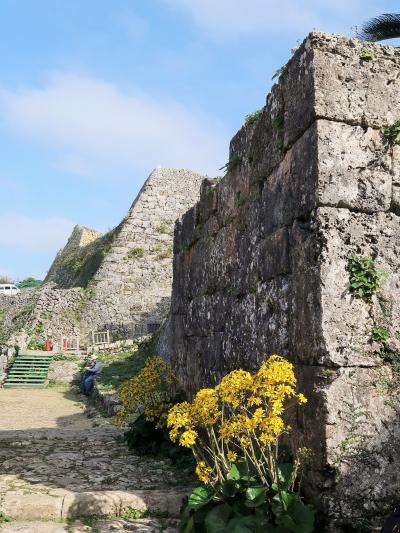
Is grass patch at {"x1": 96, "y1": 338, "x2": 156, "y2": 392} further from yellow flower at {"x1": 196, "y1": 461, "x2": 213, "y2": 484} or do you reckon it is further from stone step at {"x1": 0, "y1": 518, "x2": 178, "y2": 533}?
yellow flower at {"x1": 196, "y1": 461, "x2": 213, "y2": 484}

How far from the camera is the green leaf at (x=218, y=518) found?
300cm

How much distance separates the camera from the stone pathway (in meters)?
A: 3.80

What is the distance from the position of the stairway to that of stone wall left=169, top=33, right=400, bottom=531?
48.0ft

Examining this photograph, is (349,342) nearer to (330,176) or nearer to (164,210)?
(330,176)

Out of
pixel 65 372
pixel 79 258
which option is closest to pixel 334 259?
pixel 65 372

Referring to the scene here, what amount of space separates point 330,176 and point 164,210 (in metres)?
25.0

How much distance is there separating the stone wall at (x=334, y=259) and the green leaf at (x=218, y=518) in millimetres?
535

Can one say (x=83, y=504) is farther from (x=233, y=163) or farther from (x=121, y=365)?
(x=121, y=365)

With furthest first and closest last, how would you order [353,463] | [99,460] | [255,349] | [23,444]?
1. [23,444]
2. [99,460]
3. [255,349]
4. [353,463]

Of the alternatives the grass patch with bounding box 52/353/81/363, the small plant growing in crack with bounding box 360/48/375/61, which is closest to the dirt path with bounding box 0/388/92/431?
the grass patch with bounding box 52/353/81/363

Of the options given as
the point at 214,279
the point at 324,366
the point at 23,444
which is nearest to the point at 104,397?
the point at 23,444

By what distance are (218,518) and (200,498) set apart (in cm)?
28

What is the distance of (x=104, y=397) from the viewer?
12250mm

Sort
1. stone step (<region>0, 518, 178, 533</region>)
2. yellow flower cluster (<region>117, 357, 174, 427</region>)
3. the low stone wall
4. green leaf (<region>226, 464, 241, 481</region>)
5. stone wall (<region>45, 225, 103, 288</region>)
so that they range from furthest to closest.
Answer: stone wall (<region>45, 225, 103, 288</region>) < the low stone wall < yellow flower cluster (<region>117, 357, 174, 427</region>) < stone step (<region>0, 518, 178, 533</region>) < green leaf (<region>226, 464, 241, 481</region>)
